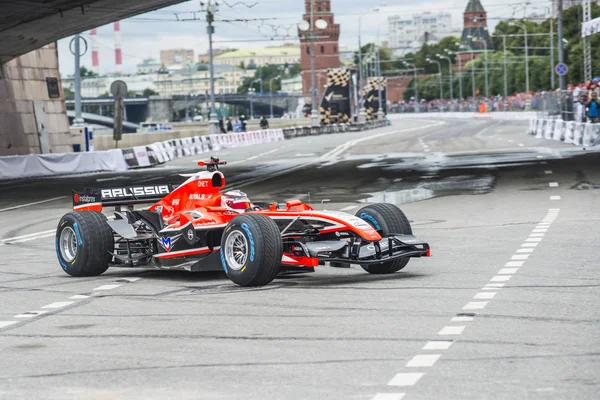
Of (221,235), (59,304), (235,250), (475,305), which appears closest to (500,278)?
(475,305)

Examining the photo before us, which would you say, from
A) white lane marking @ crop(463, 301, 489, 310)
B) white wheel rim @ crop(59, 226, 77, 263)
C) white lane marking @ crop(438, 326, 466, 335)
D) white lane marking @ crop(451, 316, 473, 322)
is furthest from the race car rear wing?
white lane marking @ crop(438, 326, 466, 335)

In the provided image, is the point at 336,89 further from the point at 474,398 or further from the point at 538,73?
the point at 474,398

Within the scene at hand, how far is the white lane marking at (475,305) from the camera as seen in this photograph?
9.83 metres

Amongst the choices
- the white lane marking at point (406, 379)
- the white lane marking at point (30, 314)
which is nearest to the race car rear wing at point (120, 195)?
the white lane marking at point (30, 314)

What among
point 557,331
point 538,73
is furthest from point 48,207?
point 538,73

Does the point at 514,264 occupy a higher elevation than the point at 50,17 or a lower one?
lower

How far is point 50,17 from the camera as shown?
38.2m

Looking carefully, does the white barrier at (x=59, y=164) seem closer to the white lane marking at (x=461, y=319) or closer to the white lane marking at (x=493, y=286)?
the white lane marking at (x=493, y=286)

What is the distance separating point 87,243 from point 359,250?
324cm

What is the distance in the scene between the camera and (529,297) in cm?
1035

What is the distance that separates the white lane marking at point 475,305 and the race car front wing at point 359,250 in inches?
70.3

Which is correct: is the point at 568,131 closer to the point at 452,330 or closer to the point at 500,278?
the point at 500,278

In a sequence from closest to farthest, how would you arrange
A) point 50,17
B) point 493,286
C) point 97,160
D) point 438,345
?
point 438,345 → point 493,286 → point 50,17 → point 97,160

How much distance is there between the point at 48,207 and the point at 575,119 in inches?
1246
